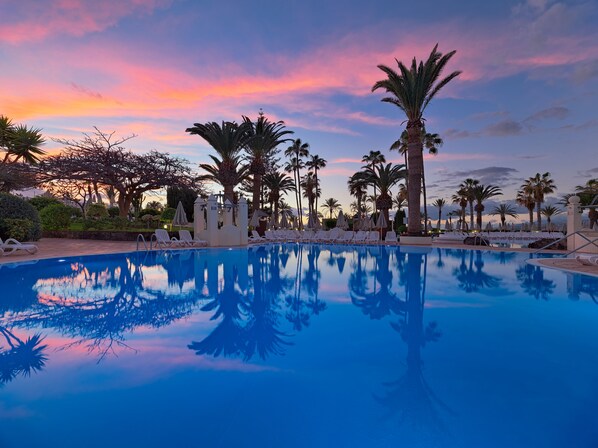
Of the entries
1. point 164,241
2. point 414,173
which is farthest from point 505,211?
point 164,241

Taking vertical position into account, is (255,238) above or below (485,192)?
below

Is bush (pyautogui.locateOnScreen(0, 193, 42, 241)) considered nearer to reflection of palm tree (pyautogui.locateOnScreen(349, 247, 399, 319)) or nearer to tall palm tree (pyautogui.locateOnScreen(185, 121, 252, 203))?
tall palm tree (pyautogui.locateOnScreen(185, 121, 252, 203))

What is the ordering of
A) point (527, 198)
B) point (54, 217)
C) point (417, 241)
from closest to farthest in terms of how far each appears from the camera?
point (417, 241), point (54, 217), point (527, 198)

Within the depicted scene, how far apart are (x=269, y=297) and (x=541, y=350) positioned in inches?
194

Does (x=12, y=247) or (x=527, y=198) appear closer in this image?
(x=12, y=247)

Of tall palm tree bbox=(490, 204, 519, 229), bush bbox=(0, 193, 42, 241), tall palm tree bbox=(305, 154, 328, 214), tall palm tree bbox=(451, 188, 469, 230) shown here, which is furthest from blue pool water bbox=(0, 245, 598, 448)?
tall palm tree bbox=(490, 204, 519, 229)

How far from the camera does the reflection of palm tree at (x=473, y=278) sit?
343 inches

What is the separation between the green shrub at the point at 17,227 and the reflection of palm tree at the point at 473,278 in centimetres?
1976

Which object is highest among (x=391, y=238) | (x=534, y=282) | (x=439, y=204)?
(x=439, y=204)

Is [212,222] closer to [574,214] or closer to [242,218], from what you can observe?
[242,218]

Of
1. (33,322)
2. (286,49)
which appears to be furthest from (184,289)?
(286,49)

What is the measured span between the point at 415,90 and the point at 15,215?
23.6 meters

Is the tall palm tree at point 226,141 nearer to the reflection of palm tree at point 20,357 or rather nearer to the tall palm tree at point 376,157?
the reflection of palm tree at point 20,357

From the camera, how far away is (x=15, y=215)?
16.9m
